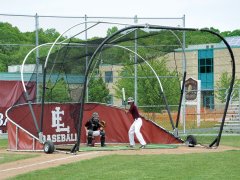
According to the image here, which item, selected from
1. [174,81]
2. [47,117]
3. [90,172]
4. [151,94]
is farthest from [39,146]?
[174,81]

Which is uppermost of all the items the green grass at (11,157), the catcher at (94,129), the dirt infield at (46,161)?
the catcher at (94,129)

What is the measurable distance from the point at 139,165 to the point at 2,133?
11906 millimetres

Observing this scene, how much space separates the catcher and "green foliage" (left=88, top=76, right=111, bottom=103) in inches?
127

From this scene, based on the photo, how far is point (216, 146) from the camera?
60.4 feet

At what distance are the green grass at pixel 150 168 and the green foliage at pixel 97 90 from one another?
8657 mm

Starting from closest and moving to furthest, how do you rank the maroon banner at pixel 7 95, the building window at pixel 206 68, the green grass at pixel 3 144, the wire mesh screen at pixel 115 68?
the wire mesh screen at pixel 115 68 → the green grass at pixel 3 144 → the maroon banner at pixel 7 95 → the building window at pixel 206 68

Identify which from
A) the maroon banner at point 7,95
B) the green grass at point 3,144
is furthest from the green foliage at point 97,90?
the green grass at point 3,144

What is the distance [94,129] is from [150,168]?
787 cm

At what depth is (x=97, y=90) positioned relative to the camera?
79.0ft

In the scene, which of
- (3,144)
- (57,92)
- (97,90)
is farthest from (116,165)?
(97,90)

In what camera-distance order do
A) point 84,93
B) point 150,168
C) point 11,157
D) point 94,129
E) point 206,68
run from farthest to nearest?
point 206,68 → point 94,129 → point 84,93 → point 11,157 → point 150,168

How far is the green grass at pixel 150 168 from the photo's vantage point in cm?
1084

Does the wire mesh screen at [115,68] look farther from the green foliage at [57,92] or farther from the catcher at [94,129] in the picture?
the catcher at [94,129]

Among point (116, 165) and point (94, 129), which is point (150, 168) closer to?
point (116, 165)
